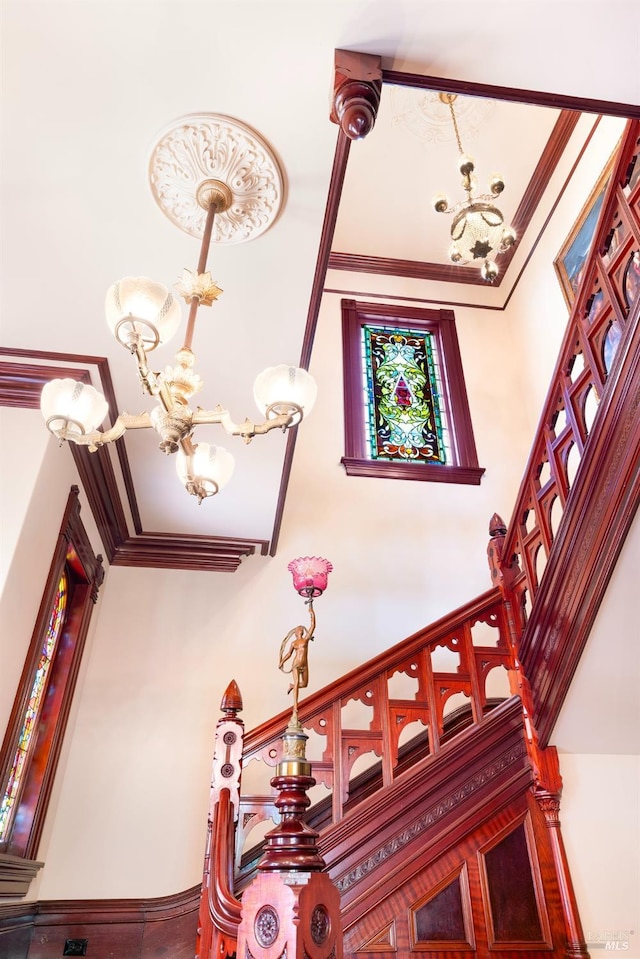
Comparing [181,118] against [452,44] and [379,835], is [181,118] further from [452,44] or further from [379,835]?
[379,835]

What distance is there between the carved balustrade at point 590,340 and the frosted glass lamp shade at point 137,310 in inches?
82.7

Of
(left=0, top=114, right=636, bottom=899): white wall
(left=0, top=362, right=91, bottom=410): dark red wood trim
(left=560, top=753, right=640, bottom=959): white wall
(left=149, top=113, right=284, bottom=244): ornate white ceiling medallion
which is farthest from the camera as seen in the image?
(left=0, top=114, right=636, bottom=899): white wall

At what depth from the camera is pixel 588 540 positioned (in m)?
3.19

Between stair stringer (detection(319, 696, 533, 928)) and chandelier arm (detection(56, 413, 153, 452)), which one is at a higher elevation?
chandelier arm (detection(56, 413, 153, 452))

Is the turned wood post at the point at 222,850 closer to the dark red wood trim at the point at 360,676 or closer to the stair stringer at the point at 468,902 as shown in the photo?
the dark red wood trim at the point at 360,676

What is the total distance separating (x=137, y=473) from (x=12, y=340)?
1.33m

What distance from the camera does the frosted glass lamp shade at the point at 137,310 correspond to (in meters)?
2.14

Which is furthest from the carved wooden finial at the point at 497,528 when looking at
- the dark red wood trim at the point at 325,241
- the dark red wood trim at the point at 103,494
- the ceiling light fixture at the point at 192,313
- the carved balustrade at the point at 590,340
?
the dark red wood trim at the point at 103,494

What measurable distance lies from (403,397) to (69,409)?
16.9ft

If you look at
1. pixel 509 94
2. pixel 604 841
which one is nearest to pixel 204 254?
pixel 509 94

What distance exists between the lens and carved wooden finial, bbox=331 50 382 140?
2.10 metres

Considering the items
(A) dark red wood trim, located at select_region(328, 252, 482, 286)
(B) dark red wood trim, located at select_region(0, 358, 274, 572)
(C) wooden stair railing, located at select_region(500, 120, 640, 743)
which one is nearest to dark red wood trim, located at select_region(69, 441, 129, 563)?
(B) dark red wood trim, located at select_region(0, 358, 274, 572)

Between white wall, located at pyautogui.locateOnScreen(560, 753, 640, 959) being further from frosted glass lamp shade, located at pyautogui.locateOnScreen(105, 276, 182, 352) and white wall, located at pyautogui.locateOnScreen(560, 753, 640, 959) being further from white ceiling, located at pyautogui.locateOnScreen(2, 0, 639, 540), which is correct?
frosted glass lamp shade, located at pyautogui.locateOnScreen(105, 276, 182, 352)

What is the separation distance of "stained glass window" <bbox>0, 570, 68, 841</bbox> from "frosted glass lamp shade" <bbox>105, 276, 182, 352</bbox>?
2.41 meters
